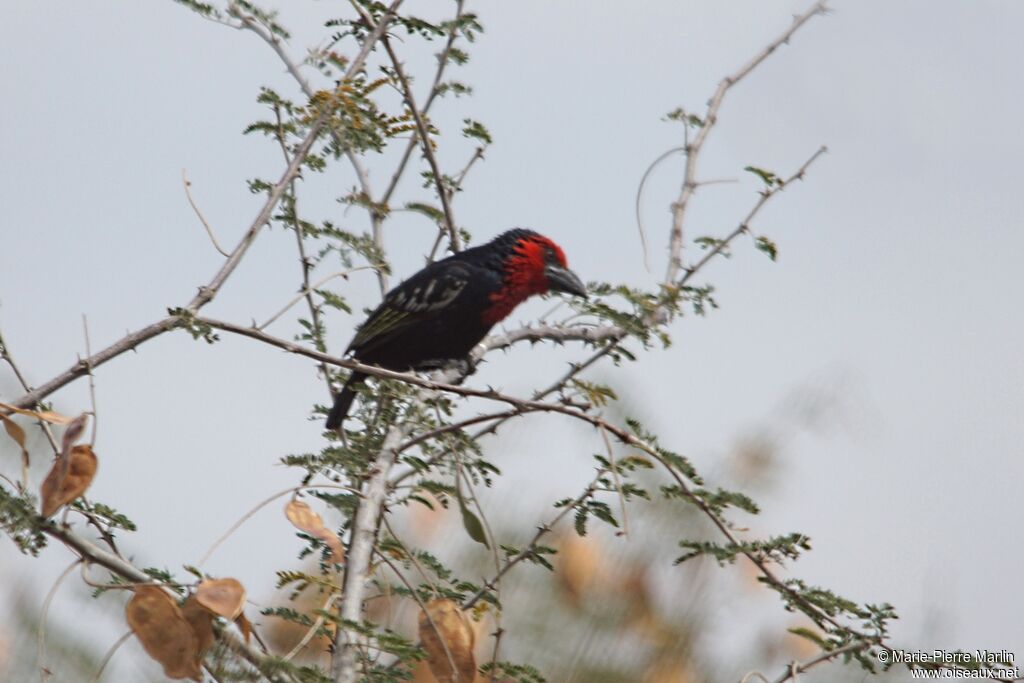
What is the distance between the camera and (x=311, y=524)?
331 cm

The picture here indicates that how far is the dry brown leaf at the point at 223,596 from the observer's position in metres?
2.71

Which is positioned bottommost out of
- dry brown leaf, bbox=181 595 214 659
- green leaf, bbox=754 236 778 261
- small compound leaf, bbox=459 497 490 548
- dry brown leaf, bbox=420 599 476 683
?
dry brown leaf, bbox=181 595 214 659

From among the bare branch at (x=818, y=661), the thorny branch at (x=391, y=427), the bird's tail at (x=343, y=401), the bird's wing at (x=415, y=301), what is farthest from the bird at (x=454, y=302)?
the bare branch at (x=818, y=661)

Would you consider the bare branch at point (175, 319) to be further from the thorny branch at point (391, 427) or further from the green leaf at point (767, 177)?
the green leaf at point (767, 177)

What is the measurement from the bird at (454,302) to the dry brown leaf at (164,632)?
10.3ft

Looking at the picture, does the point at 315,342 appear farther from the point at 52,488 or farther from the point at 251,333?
the point at 52,488

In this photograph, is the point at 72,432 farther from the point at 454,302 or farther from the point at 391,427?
the point at 454,302

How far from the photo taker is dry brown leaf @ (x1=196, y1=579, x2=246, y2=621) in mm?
2711

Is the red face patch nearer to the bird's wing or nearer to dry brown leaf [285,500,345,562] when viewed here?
the bird's wing

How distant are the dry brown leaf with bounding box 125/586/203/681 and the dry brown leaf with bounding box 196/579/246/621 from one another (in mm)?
68

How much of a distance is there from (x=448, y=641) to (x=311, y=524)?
463 millimetres

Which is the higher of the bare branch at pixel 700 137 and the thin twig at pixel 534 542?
the bare branch at pixel 700 137

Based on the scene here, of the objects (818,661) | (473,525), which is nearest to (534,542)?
(473,525)

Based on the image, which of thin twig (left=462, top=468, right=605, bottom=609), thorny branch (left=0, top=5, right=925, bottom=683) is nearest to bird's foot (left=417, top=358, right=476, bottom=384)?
thorny branch (left=0, top=5, right=925, bottom=683)
